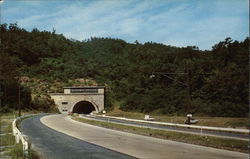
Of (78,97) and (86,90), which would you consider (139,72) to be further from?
(78,97)

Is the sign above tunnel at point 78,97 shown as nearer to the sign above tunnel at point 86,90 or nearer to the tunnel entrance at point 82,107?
the sign above tunnel at point 86,90

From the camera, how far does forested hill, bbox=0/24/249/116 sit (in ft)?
166

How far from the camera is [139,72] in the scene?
3022 inches

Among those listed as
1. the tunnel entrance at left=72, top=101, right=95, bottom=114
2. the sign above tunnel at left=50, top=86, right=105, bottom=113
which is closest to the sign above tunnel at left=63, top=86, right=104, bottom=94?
the sign above tunnel at left=50, top=86, right=105, bottom=113

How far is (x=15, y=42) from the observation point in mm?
117188

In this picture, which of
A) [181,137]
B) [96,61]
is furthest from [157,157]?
[96,61]

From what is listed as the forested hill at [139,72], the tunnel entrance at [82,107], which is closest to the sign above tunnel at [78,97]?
the tunnel entrance at [82,107]

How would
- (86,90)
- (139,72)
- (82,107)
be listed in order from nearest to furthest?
(139,72)
(86,90)
(82,107)

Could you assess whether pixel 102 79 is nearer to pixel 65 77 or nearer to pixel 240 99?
pixel 65 77

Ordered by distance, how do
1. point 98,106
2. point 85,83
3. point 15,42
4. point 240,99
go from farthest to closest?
point 15,42 → point 85,83 → point 98,106 → point 240,99

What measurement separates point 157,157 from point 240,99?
38.9 metres

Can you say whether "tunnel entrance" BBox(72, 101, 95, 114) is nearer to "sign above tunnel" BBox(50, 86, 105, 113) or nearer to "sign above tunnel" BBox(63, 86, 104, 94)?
"sign above tunnel" BBox(50, 86, 105, 113)

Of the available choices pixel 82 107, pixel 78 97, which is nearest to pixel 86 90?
pixel 78 97

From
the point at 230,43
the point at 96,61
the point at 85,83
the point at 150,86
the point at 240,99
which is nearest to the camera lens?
the point at 240,99
